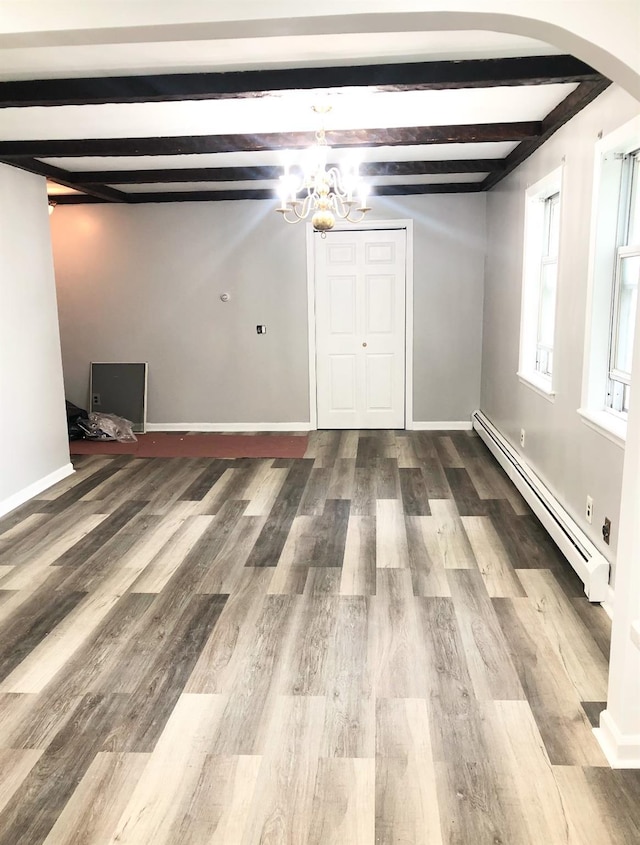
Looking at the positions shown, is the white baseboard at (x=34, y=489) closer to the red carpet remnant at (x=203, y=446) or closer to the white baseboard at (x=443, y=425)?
the red carpet remnant at (x=203, y=446)

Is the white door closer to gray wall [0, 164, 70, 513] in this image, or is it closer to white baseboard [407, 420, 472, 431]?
white baseboard [407, 420, 472, 431]

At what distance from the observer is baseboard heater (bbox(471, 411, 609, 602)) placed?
318 cm

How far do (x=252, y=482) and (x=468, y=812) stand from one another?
3580 millimetres

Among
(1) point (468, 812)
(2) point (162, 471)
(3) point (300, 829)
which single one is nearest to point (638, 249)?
(1) point (468, 812)

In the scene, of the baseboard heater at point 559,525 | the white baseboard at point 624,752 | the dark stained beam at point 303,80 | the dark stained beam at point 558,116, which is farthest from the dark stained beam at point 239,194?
the white baseboard at point 624,752

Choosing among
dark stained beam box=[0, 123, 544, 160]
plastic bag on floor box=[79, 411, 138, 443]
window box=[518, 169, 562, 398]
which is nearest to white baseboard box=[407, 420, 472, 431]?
window box=[518, 169, 562, 398]

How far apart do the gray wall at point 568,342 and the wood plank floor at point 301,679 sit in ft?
1.45

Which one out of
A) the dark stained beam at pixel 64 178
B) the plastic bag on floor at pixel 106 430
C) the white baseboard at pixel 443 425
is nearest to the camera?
the dark stained beam at pixel 64 178

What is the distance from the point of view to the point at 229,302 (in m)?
→ 7.00

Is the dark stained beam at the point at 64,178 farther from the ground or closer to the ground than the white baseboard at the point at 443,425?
farther from the ground

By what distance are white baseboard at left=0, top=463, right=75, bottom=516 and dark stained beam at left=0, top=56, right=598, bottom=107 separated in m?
2.71

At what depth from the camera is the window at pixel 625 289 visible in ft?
10.6

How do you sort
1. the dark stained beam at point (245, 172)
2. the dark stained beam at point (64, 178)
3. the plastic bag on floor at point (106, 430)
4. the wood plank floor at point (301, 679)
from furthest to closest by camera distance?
1. the plastic bag on floor at point (106, 430)
2. the dark stained beam at point (245, 172)
3. the dark stained beam at point (64, 178)
4. the wood plank floor at point (301, 679)

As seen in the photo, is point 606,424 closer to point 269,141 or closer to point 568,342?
point 568,342
